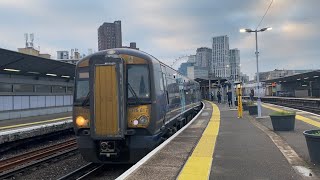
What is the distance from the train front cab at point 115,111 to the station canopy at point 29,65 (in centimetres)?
947

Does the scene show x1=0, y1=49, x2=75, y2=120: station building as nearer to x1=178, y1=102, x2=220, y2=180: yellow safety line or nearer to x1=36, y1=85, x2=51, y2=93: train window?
x1=36, y1=85, x2=51, y2=93: train window

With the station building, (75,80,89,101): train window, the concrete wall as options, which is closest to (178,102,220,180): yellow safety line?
(75,80,89,101): train window

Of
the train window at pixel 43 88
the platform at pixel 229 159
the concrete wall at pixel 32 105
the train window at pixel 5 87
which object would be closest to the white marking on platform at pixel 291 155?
the platform at pixel 229 159

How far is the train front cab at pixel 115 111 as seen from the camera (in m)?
9.92

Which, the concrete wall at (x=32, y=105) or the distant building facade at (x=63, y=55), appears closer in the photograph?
the concrete wall at (x=32, y=105)

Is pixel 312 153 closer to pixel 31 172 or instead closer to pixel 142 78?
pixel 142 78

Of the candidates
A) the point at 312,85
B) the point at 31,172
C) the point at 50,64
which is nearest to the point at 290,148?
the point at 31,172

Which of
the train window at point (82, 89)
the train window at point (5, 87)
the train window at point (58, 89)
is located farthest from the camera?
the train window at point (58, 89)

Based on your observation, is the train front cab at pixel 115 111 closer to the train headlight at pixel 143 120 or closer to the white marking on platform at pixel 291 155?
the train headlight at pixel 143 120

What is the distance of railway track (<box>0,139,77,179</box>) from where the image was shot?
11.6m

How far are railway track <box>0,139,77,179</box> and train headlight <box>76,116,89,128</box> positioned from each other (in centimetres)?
268

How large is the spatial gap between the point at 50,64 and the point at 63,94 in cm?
994

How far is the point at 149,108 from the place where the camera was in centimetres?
1020

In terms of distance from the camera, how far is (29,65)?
74.0 ft
